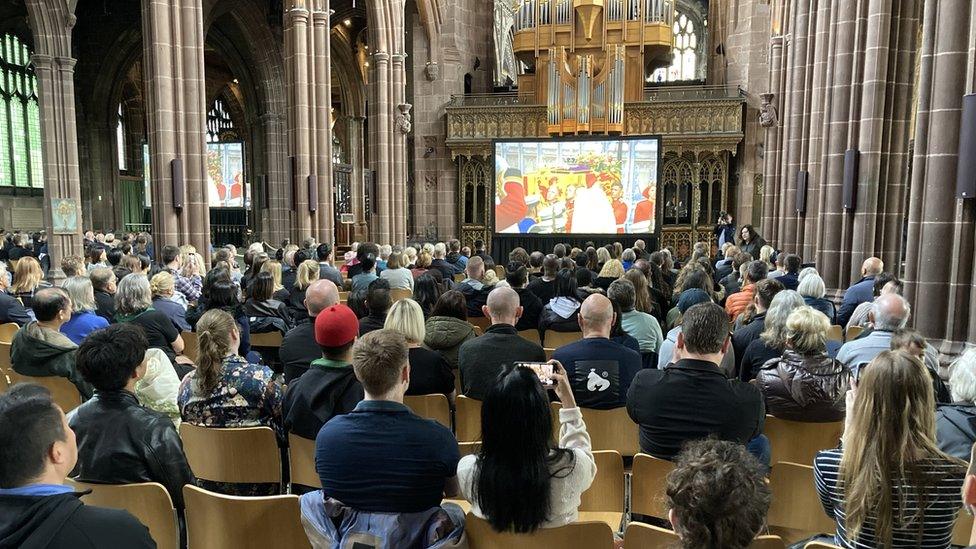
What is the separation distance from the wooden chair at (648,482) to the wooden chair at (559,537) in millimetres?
723

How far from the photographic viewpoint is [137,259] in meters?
8.09

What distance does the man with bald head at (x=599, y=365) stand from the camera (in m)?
4.23

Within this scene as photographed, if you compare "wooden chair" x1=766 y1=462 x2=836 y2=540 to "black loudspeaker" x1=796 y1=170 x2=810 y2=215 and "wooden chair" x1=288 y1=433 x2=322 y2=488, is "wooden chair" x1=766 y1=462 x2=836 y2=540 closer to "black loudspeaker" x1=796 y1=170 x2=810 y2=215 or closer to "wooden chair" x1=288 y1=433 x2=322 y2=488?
"wooden chair" x1=288 y1=433 x2=322 y2=488

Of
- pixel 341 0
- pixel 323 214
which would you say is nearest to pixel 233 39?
pixel 341 0

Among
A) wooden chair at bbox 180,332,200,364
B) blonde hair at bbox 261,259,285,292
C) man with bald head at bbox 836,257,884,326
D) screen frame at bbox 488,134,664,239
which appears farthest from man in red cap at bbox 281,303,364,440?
screen frame at bbox 488,134,664,239

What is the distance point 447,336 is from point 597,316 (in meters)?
1.30

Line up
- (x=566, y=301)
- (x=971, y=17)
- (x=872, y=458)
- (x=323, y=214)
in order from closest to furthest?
(x=872, y=458) → (x=971, y=17) → (x=566, y=301) → (x=323, y=214)

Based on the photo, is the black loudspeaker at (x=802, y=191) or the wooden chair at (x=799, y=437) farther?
the black loudspeaker at (x=802, y=191)

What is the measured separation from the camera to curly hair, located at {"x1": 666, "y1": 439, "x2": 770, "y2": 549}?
168 centimetres

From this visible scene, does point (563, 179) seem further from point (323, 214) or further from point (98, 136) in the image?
point (98, 136)

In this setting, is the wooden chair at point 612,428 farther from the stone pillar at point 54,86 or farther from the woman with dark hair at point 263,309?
the stone pillar at point 54,86

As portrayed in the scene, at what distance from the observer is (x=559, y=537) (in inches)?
92.4

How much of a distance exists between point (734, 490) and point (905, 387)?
3.28 feet

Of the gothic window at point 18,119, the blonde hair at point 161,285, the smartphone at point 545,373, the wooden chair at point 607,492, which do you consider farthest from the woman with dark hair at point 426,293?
the gothic window at point 18,119
